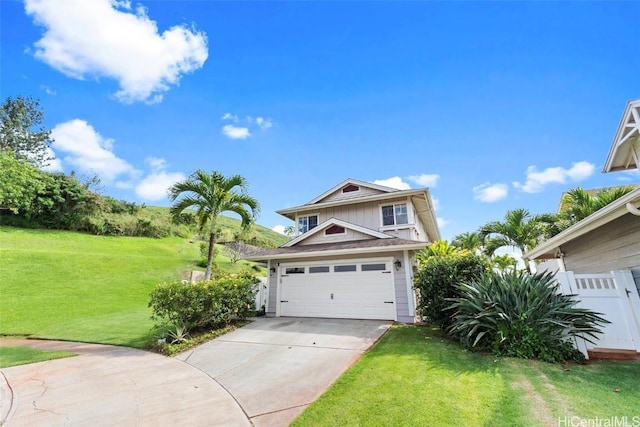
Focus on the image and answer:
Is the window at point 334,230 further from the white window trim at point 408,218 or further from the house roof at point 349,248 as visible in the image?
the white window trim at point 408,218

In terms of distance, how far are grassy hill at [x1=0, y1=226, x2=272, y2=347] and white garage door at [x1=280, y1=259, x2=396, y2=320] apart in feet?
16.7

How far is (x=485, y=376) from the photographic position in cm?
432

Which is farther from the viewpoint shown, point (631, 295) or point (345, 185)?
point (345, 185)

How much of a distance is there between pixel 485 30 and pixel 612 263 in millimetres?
7515

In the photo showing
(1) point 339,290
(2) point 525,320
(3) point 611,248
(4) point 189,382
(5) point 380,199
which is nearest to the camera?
(4) point 189,382

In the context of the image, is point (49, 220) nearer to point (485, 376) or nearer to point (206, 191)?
point (206, 191)

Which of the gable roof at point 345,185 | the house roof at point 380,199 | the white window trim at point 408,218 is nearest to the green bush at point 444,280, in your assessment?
the white window trim at point 408,218

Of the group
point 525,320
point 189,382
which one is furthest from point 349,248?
point 189,382

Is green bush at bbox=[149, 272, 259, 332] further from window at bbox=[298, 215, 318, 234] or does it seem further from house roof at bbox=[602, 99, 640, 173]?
house roof at bbox=[602, 99, 640, 173]

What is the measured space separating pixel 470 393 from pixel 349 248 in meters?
6.90

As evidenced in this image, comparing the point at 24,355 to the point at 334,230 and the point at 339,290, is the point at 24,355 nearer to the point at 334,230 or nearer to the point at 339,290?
the point at 339,290

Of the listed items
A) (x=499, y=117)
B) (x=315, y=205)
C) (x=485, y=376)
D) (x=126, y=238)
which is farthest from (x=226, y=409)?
(x=126, y=238)

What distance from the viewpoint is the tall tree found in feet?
97.1

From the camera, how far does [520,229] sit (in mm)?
17422
